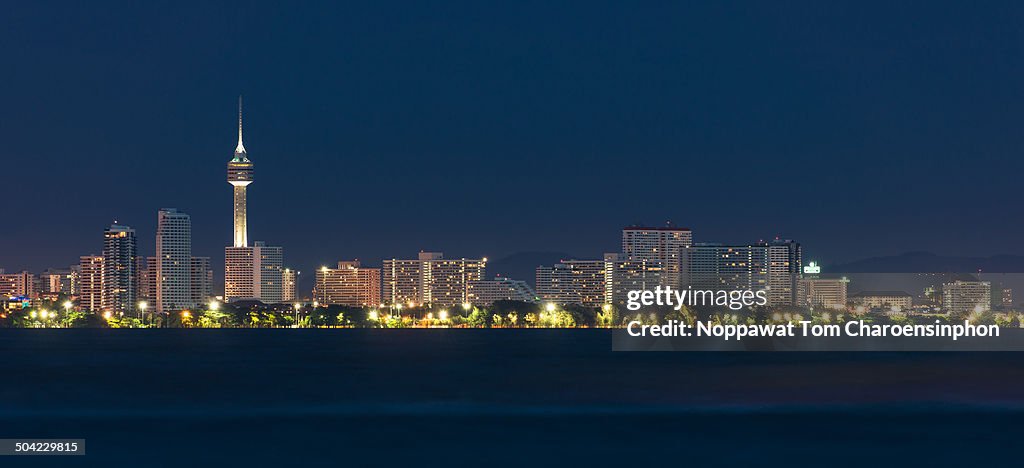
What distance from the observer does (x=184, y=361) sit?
346 ft

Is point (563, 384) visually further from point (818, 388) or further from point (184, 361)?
point (184, 361)

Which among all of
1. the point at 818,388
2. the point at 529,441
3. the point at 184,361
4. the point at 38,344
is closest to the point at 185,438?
the point at 529,441

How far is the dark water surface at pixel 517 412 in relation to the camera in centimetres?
4338

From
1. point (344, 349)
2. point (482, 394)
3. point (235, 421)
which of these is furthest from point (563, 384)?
point (344, 349)

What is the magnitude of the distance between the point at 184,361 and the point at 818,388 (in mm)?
54080

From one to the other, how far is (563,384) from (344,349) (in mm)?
62208

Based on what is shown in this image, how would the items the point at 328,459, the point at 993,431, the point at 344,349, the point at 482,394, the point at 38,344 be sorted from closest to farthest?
the point at 328,459
the point at 993,431
the point at 482,394
the point at 344,349
the point at 38,344

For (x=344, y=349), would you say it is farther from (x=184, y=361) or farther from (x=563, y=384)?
(x=563, y=384)

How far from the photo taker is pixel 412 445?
45.7 metres

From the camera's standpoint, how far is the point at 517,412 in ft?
194

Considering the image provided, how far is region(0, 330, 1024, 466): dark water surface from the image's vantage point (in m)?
43.4

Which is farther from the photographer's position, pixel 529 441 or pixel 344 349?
pixel 344 349

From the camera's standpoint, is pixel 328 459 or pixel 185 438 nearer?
pixel 328 459

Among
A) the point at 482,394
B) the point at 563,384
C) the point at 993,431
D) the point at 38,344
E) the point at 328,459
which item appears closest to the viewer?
the point at 328,459
